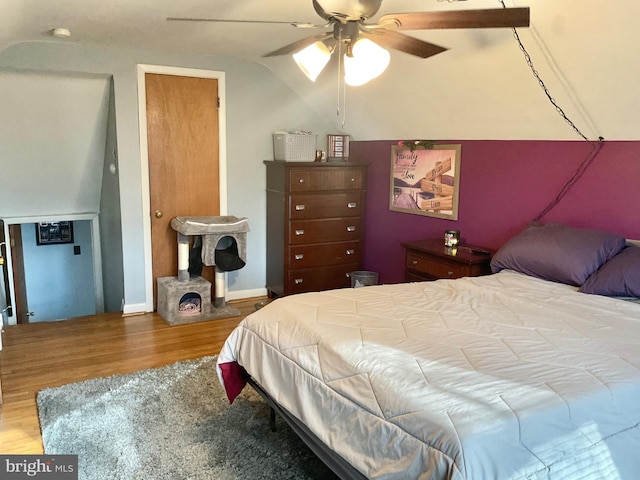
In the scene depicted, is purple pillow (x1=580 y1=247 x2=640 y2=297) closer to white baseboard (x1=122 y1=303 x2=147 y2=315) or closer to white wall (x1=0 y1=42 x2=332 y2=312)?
white wall (x1=0 y1=42 x2=332 y2=312)

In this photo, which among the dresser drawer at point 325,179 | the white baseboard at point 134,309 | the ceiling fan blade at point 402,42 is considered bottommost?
the white baseboard at point 134,309

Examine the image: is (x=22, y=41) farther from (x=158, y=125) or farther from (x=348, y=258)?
(x=348, y=258)

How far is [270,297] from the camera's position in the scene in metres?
5.23

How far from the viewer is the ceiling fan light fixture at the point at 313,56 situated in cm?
224

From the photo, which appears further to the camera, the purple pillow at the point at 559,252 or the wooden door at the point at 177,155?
the wooden door at the point at 177,155

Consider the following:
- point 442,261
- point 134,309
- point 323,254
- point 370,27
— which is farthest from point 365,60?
A: point 134,309

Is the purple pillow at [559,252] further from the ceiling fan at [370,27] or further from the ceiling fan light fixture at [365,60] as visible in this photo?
the ceiling fan light fixture at [365,60]

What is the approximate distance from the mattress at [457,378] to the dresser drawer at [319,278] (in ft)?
6.99

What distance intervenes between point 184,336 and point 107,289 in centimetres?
196

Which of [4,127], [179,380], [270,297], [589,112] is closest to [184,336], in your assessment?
[179,380]

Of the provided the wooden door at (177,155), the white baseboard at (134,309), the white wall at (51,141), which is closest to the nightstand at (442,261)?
the wooden door at (177,155)

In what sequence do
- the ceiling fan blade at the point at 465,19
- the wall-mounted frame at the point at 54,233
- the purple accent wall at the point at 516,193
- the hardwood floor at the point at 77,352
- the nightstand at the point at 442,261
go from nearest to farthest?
the ceiling fan blade at the point at 465,19 < the hardwood floor at the point at 77,352 < the purple accent wall at the point at 516,193 < the nightstand at the point at 442,261 < the wall-mounted frame at the point at 54,233

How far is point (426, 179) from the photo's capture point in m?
4.39

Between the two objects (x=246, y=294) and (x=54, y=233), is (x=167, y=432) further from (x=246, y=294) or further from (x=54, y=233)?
(x=54, y=233)
